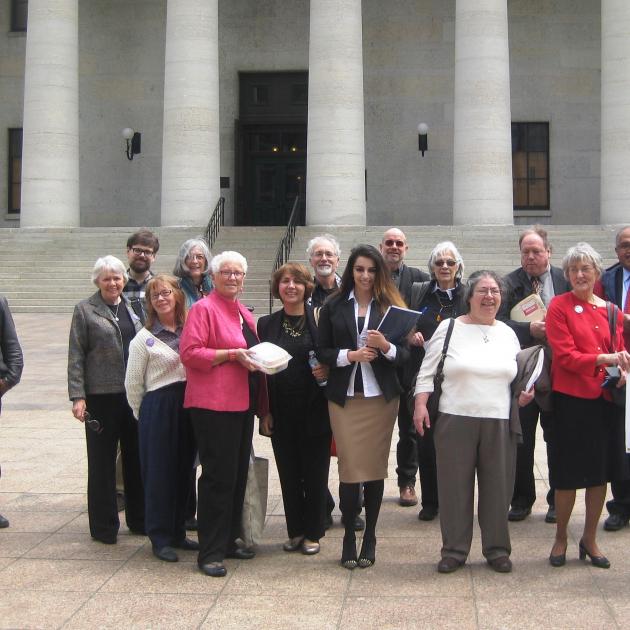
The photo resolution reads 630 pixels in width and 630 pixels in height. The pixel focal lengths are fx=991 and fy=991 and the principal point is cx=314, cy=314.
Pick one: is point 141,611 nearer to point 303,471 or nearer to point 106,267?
point 303,471

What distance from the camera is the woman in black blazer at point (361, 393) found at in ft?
21.0

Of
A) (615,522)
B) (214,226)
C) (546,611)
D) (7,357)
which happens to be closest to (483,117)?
(214,226)

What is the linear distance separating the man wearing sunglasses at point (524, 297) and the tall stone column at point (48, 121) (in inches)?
897

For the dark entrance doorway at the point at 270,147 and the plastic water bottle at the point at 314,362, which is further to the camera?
the dark entrance doorway at the point at 270,147

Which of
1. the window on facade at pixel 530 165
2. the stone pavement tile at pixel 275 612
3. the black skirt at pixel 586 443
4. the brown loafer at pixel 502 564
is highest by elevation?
the window on facade at pixel 530 165

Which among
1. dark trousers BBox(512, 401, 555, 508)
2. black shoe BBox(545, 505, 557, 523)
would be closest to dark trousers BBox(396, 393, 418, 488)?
dark trousers BBox(512, 401, 555, 508)

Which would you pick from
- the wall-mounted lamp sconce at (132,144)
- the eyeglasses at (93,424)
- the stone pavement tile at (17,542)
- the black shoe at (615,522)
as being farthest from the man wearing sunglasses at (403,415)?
the wall-mounted lamp sconce at (132,144)

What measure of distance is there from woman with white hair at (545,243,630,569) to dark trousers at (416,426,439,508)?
124 centimetres

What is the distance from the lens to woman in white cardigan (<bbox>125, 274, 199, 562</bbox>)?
21.8 ft

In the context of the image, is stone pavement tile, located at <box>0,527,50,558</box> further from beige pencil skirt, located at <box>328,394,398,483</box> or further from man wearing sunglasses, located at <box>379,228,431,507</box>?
man wearing sunglasses, located at <box>379,228,431,507</box>

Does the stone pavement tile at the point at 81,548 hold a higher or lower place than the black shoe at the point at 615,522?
lower

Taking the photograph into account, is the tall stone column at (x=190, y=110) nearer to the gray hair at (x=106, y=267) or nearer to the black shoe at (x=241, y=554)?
the gray hair at (x=106, y=267)

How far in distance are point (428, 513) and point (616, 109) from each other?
22.0 m

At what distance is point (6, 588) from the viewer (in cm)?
602
